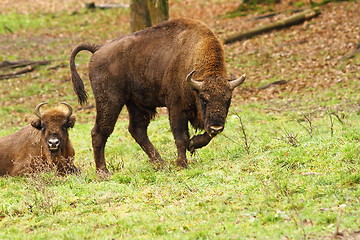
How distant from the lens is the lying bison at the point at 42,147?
454 inches

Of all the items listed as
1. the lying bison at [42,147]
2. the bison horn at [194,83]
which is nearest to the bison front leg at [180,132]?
the bison horn at [194,83]

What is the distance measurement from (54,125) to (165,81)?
2318 mm

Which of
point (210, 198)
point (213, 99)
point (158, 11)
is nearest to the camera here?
point (210, 198)

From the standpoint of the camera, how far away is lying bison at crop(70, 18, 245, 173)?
1009 cm

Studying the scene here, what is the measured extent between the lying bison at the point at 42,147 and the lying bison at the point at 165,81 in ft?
1.88

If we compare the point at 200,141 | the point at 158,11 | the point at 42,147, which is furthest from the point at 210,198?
the point at 158,11

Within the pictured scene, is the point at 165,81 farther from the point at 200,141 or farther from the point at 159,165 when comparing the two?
the point at 159,165

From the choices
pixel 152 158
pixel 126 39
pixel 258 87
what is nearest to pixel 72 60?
pixel 126 39

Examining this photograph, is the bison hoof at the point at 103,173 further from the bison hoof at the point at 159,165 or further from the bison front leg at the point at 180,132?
the bison front leg at the point at 180,132

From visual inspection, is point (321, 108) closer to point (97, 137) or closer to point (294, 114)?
point (294, 114)

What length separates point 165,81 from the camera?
1095 centimetres

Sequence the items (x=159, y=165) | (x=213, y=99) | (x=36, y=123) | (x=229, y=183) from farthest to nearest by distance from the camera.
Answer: (x=36, y=123) < (x=159, y=165) < (x=213, y=99) < (x=229, y=183)

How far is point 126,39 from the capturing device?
38.2 feet

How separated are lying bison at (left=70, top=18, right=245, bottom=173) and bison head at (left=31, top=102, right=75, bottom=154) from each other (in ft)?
1.67
